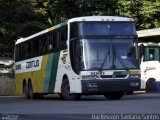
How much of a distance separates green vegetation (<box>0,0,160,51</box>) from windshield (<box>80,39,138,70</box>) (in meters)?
16.9

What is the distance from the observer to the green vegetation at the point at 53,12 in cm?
3944

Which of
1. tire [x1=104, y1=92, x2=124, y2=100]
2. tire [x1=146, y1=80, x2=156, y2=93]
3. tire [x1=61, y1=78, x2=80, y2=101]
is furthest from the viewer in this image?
tire [x1=146, y1=80, x2=156, y2=93]

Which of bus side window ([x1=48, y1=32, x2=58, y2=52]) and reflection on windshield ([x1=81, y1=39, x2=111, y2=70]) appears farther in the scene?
bus side window ([x1=48, y1=32, x2=58, y2=52])

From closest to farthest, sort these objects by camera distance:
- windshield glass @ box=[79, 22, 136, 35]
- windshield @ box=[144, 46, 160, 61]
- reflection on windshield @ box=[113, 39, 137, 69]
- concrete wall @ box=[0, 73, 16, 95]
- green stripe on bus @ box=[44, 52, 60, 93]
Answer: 1. reflection on windshield @ box=[113, 39, 137, 69]
2. windshield glass @ box=[79, 22, 136, 35]
3. green stripe on bus @ box=[44, 52, 60, 93]
4. windshield @ box=[144, 46, 160, 61]
5. concrete wall @ box=[0, 73, 16, 95]

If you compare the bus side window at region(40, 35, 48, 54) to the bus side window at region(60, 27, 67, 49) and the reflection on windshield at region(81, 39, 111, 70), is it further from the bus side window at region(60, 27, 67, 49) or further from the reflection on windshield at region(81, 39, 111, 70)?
the reflection on windshield at region(81, 39, 111, 70)

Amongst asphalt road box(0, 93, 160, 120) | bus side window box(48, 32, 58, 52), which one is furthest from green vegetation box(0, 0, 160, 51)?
asphalt road box(0, 93, 160, 120)

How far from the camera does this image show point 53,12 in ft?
155

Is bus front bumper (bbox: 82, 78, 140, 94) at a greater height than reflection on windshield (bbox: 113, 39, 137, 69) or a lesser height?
lesser

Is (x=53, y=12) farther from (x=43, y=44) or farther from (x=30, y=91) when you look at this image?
(x=43, y=44)

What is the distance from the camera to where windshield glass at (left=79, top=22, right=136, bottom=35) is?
74.1 feet

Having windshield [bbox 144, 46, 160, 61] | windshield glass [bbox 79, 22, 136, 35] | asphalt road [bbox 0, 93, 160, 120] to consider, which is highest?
windshield glass [bbox 79, 22, 136, 35]

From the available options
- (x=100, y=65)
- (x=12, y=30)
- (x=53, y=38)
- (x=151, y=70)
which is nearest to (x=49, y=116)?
(x=100, y=65)

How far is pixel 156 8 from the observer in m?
44.8

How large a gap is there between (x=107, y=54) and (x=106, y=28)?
48.4 inches
